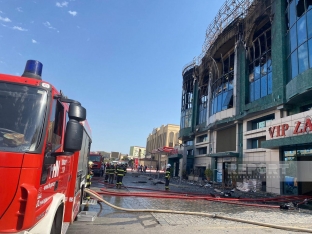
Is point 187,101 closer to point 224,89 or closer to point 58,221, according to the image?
point 224,89

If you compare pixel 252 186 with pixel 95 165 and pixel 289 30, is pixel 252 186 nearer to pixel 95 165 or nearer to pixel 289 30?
pixel 289 30

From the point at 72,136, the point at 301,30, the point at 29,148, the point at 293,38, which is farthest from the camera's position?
the point at 293,38

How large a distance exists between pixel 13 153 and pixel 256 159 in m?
22.9

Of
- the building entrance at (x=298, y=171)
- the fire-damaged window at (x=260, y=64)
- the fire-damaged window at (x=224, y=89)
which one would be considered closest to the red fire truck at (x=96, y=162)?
the fire-damaged window at (x=224, y=89)

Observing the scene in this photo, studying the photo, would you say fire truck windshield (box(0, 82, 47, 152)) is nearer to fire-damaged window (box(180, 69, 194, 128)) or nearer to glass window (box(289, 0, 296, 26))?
glass window (box(289, 0, 296, 26))

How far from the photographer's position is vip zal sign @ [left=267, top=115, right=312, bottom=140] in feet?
48.7

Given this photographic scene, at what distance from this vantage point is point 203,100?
38.5 m

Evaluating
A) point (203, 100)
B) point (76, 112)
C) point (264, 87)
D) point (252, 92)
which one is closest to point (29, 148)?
point (76, 112)

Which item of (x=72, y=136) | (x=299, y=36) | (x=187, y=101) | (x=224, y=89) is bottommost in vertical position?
(x=72, y=136)

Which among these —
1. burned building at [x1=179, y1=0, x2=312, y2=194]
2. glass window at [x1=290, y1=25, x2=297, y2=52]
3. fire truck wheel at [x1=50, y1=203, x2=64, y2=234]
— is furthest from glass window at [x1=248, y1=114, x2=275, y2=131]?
fire truck wheel at [x1=50, y1=203, x2=64, y2=234]

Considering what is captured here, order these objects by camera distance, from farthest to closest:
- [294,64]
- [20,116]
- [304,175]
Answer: [294,64], [304,175], [20,116]

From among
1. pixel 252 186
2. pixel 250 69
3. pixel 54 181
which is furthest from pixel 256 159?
pixel 54 181

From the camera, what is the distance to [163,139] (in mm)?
Result: 79438

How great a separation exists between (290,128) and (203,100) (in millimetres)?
22285
